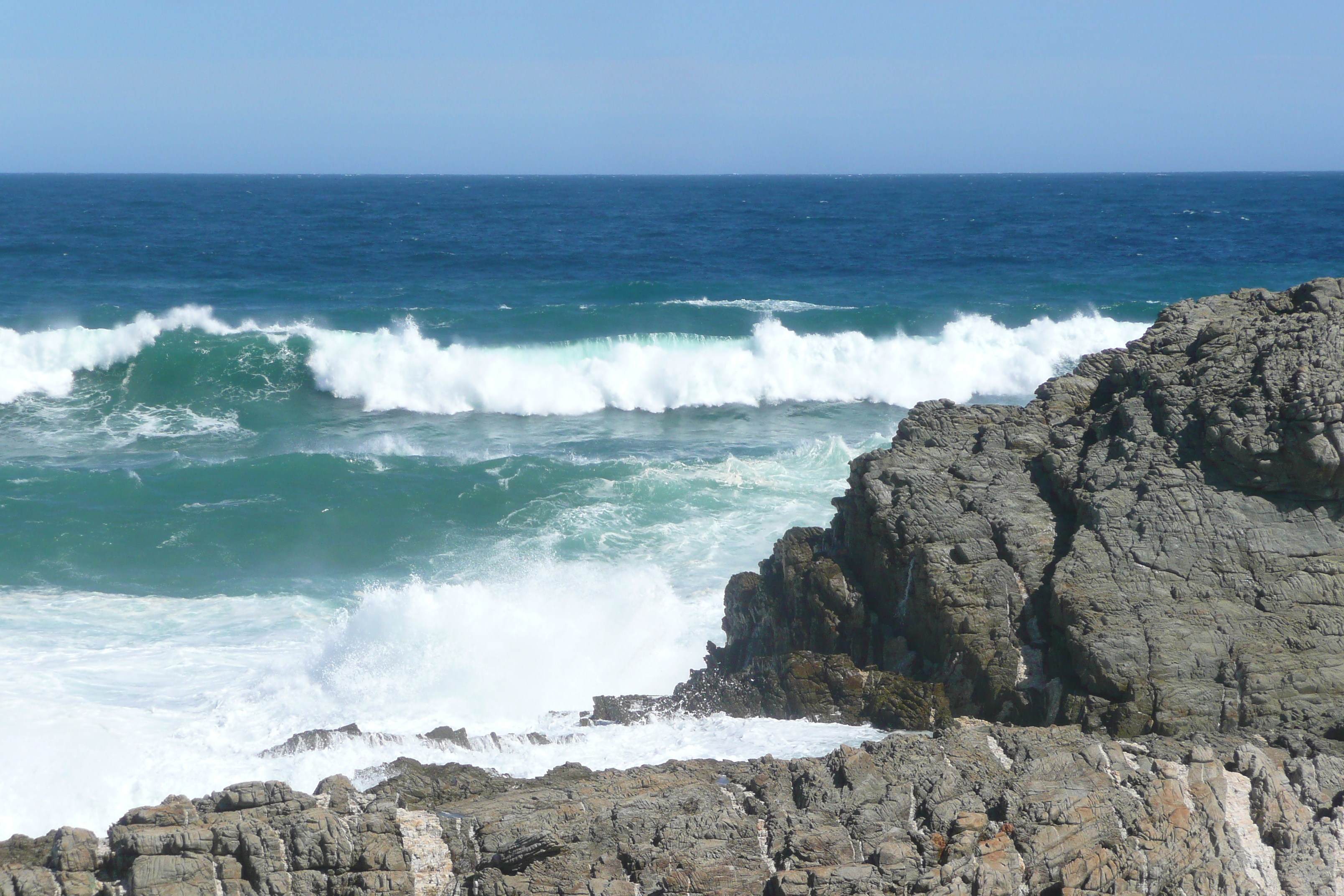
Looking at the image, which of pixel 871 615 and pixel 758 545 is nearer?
pixel 871 615

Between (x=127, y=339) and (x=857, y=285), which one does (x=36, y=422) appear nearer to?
(x=127, y=339)

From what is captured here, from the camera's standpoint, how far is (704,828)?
20.7 ft

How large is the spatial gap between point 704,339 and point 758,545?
13.8 metres

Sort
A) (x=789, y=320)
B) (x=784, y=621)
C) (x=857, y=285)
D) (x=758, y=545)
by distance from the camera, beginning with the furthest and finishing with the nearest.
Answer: (x=857, y=285) < (x=789, y=320) < (x=758, y=545) < (x=784, y=621)

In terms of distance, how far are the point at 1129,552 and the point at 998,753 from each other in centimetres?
245

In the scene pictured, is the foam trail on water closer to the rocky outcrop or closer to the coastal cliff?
the coastal cliff

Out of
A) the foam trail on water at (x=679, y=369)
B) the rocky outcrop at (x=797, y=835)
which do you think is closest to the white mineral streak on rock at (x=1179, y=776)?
the rocky outcrop at (x=797, y=835)

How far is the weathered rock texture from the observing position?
790 cm

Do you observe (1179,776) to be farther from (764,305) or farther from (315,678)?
(764,305)

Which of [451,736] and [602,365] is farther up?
[602,365]

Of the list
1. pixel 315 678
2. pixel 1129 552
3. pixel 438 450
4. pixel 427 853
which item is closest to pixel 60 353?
pixel 438 450

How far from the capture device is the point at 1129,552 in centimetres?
858

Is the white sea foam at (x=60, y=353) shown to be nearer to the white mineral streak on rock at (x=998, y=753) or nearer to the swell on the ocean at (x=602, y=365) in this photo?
the swell on the ocean at (x=602, y=365)

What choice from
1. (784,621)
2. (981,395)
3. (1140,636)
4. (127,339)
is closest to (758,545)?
(784,621)
